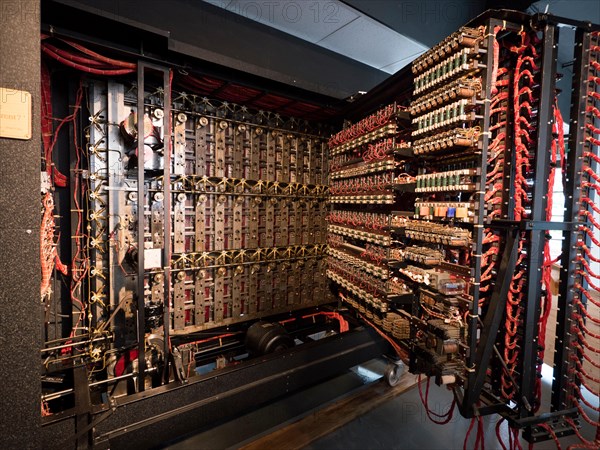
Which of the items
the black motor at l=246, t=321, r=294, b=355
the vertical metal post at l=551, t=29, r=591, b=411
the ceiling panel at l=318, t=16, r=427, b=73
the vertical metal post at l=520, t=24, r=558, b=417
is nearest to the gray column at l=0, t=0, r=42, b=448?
the black motor at l=246, t=321, r=294, b=355

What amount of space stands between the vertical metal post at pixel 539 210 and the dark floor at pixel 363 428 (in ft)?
3.52

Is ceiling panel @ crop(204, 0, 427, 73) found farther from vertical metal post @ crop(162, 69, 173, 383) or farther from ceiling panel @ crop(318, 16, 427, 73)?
vertical metal post @ crop(162, 69, 173, 383)

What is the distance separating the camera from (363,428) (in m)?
2.87

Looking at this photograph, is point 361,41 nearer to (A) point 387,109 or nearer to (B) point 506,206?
(A) point 387,109

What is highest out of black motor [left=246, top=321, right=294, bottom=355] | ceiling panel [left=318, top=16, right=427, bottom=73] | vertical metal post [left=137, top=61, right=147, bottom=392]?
ceiling panel [left=318, top=16, right=427, bottom=73]

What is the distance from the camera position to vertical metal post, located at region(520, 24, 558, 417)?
6.43 ft

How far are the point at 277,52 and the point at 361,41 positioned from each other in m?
1.11

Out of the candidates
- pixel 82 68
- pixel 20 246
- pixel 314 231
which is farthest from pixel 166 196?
pixel 314 231

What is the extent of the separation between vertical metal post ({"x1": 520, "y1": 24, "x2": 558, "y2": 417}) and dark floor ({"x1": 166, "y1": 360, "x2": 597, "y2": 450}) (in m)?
1.07

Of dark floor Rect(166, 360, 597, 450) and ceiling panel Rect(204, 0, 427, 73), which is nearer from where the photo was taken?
dark floor Rect(166, 360, 597, 450)

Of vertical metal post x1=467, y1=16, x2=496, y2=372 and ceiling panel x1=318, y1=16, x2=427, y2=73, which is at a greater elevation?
ceiling panel x1=318, y1=16, x2=427, y2=73

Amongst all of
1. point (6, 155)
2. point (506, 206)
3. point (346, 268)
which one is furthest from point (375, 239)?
point (6, 155)

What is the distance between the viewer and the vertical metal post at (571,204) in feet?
6.73

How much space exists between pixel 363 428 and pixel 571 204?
251 centimetres
